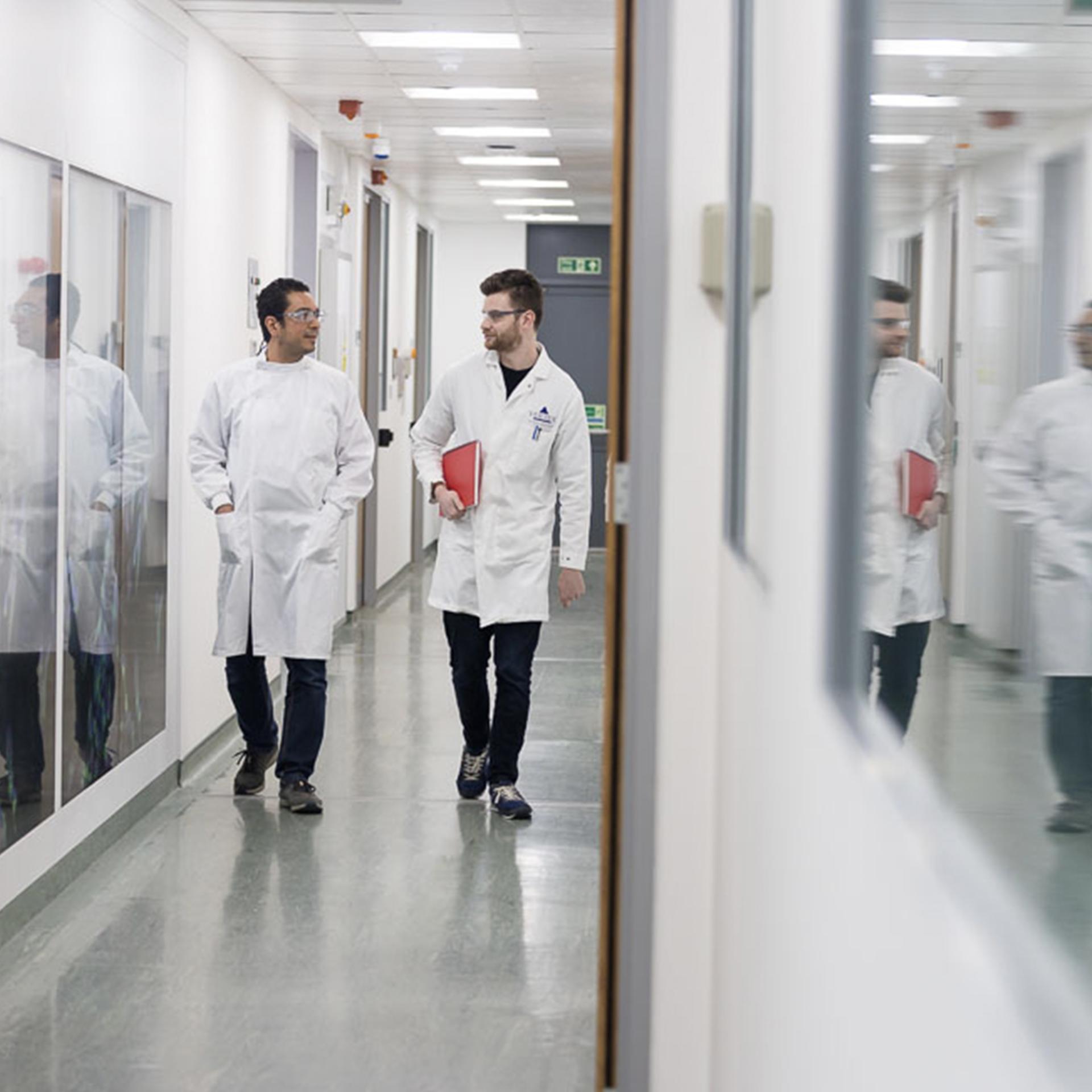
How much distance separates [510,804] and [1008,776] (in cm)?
483

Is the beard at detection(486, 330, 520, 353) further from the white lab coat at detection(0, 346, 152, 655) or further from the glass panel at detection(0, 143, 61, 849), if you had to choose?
the glass panel at detection(0, 143, 61, 849)

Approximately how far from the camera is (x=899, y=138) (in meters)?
0.84

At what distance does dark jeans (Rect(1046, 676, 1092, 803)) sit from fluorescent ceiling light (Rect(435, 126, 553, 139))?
8.53 m

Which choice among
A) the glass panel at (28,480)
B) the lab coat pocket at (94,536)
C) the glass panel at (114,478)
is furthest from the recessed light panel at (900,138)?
the lab coat pocket at (94,536)

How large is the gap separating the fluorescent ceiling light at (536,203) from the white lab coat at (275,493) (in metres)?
7.78

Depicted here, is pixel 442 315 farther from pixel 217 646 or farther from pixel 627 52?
pixel 627 52

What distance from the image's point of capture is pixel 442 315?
15156mm

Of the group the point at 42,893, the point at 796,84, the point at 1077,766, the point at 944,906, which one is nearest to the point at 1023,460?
the point at 1077,766

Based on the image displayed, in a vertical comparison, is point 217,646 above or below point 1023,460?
below

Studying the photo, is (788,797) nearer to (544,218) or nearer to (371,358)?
(371,358)

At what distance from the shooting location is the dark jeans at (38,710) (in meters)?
3.99

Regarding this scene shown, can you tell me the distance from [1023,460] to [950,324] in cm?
15

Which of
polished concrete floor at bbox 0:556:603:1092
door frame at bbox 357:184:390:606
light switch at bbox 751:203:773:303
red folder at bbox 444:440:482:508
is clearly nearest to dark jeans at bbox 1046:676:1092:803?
light switch at bbox 751:203:773:303

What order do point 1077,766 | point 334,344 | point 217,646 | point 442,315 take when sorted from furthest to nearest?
point 442,315
point 334,344
point 217,646
point 1077,766
